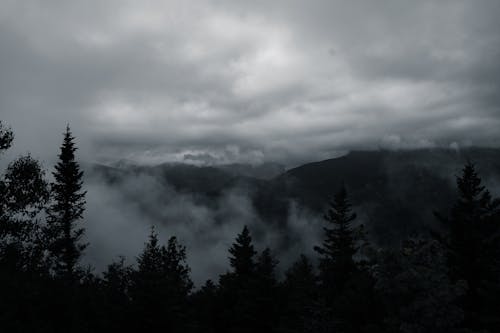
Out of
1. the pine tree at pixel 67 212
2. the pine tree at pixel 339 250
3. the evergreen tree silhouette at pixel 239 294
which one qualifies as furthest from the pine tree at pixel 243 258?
the pine tree at pixel 67 212

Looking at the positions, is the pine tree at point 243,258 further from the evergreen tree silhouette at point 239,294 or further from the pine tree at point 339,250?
the pine tree at point 339,250

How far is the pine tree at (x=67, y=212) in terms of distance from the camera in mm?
31734

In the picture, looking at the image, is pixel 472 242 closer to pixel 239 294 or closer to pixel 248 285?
pixel 248 285

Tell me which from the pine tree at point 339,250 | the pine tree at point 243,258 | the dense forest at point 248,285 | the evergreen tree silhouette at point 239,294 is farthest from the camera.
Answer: the pine tree at point 243,258

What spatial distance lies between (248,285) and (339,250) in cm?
1534

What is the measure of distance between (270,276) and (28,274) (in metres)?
18.4

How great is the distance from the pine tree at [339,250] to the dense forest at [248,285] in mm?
204

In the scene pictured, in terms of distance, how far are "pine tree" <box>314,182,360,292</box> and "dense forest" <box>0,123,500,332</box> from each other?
204 mm

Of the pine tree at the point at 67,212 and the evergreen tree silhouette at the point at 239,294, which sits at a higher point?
the pine tree at the point at 67,212

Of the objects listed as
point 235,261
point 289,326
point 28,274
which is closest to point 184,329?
point 28,274

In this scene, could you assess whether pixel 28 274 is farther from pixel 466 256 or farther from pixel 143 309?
pixel 466 256

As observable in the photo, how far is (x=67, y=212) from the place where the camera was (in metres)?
32.6

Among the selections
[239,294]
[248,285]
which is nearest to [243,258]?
[239,294]

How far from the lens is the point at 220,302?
40.2m
